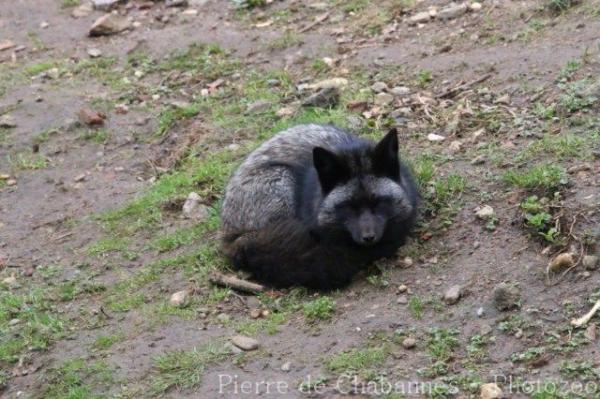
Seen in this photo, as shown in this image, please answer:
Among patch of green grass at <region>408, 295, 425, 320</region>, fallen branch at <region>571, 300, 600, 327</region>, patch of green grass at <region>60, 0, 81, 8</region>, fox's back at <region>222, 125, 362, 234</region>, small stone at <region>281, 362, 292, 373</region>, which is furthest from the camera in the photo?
patch of green grass at <region>60, 0, 81, 8</region>

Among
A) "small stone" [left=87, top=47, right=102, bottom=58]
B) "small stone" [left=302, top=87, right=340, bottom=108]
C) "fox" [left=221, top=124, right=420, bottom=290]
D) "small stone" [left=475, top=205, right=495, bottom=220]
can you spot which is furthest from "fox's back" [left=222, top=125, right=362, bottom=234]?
"small stone" [left=87, top=47, right=102, bottom=58]

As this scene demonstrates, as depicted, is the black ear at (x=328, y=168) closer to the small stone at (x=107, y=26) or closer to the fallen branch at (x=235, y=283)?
the fallen branch at (x=235, y=283)

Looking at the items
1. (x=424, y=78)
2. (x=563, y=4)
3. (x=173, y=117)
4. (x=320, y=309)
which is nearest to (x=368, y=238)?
(x=320, y=309)

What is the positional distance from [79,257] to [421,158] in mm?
3178

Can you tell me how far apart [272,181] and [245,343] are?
202cm

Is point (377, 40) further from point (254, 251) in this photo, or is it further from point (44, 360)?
point (44, 360)

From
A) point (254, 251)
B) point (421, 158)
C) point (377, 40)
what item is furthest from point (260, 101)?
point (254, 251)

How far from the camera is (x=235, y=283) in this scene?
285 inches

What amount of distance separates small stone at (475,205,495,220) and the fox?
51 centimetres

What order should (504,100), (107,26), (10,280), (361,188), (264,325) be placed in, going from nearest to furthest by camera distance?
(264,325) → (361,188) → (10,280) → (504,100) → (107,26)

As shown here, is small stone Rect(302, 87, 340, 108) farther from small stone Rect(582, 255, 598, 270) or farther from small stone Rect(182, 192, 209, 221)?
small stone Rect(582, 255, 598, 270)

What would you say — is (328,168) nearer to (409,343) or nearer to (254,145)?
(409,343)

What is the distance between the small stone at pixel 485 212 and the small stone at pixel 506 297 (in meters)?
1.08

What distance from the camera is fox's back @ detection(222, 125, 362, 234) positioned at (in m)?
7.74
